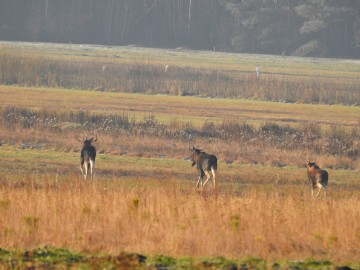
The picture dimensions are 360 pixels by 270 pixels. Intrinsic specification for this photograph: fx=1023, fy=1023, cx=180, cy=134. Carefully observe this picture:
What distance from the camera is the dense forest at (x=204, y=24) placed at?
13088 cm

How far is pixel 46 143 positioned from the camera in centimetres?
3878

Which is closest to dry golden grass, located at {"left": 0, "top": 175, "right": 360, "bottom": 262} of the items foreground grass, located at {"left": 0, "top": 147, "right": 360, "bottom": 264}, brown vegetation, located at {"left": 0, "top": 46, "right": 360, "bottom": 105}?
foreground grass, located at {"left": 0, "top": 147, "right": 360, "bottom": 264}

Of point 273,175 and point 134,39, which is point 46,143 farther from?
point 134,39

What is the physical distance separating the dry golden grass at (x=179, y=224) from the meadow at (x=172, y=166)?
34mm

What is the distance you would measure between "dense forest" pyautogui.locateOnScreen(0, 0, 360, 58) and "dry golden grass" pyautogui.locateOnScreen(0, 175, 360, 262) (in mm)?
110489

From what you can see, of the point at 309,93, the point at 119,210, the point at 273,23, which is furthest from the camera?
the point at 273,23

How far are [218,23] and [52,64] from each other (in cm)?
6667

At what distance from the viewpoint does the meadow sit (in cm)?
1612

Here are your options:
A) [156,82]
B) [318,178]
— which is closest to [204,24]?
[156,82]

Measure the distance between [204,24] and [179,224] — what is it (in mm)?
119562

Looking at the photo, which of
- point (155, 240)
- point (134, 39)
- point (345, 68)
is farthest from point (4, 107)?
point (134, 39)

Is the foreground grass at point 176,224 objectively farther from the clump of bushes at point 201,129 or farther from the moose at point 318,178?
the clump of bushes at point 201,129

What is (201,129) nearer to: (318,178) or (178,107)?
(178,107)

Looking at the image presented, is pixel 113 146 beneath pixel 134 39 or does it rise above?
beneath
